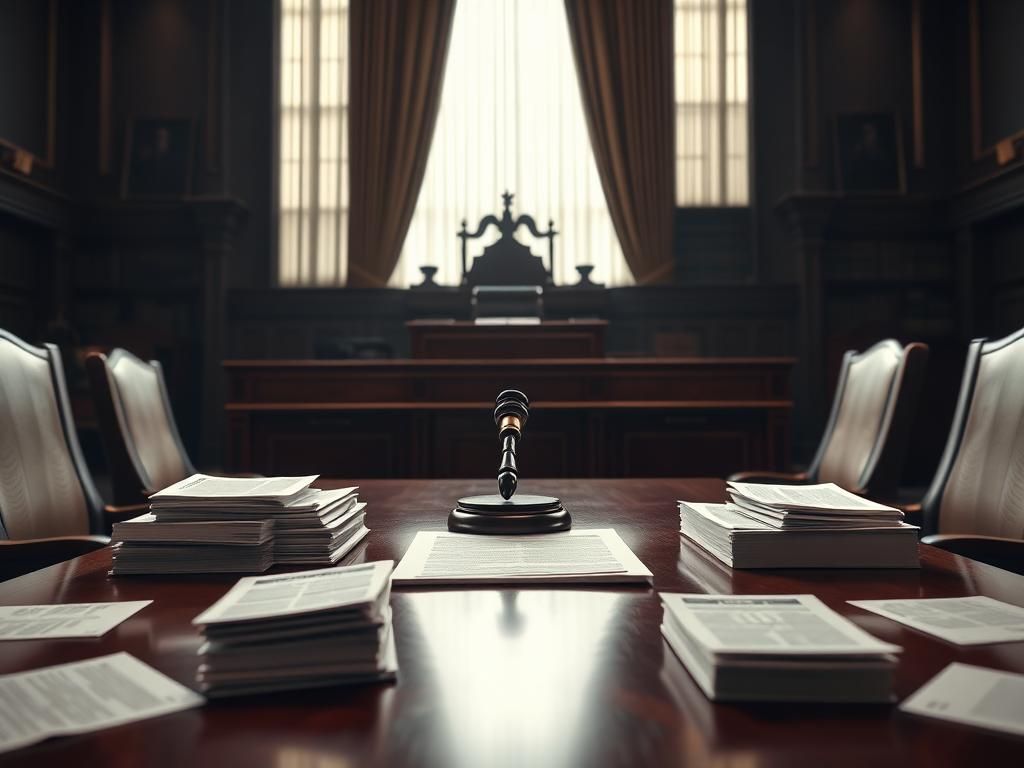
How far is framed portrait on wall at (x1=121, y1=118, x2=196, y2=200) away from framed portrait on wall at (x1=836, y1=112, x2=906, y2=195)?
14.9 feet

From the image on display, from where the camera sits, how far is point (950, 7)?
5.31 metres

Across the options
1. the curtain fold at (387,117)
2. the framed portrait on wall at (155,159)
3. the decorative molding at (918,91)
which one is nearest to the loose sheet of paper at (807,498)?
the curtain fold at (387,117)

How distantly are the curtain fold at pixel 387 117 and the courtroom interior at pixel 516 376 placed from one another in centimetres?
3

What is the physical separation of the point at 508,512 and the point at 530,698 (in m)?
0.52

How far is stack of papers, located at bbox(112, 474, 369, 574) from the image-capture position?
82 cm

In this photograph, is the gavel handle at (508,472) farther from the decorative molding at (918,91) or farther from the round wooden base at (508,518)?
the decorative molding at (918,91)

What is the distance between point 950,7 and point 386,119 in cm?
398

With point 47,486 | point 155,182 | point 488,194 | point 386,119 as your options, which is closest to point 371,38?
point 386,119

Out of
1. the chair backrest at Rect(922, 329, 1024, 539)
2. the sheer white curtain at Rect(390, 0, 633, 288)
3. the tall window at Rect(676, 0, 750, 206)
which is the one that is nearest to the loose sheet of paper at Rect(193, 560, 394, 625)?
the chair backrest at Rect(922, 329, 1024, 539)

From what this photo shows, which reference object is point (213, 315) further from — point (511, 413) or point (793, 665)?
point (793, 665)

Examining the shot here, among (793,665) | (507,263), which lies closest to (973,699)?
(793,665)

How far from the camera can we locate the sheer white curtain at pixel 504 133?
5535 millimetres

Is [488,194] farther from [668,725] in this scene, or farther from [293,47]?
[668,725]

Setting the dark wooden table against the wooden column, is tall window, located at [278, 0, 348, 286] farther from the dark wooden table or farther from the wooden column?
the dark wooden table
